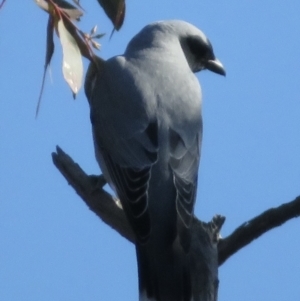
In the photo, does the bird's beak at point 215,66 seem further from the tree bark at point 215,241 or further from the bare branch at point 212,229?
the tree bark at point 215,241

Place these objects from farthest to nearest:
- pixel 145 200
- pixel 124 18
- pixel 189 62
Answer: pixel 189 62, pixel 145 200, pixel 124 18

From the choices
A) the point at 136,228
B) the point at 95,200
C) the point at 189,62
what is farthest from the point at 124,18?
the point at 189,62

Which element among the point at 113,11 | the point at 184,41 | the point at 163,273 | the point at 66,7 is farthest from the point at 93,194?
the point at 184,41

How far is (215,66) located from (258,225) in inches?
89.9

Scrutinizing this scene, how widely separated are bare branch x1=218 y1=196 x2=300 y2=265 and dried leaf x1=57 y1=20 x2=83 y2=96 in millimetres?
1187

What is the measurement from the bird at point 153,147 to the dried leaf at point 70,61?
1.18m

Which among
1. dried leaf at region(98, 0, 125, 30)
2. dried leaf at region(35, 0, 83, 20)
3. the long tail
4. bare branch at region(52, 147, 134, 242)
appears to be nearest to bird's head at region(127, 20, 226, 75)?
bare branch at region(52, 147, 134, 242)

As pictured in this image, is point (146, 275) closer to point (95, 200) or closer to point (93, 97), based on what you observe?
point (95, 200)

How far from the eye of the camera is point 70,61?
228 centimetres

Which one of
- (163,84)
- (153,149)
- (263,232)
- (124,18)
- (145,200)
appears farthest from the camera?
(163,84)

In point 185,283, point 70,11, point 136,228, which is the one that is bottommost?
point 185,283

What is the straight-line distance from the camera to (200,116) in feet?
13.8

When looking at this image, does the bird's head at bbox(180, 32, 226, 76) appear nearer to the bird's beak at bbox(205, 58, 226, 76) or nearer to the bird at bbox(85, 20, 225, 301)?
the bird's beak at bbox(205, 58, 226, 76)

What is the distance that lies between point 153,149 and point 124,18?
3.92 feet
